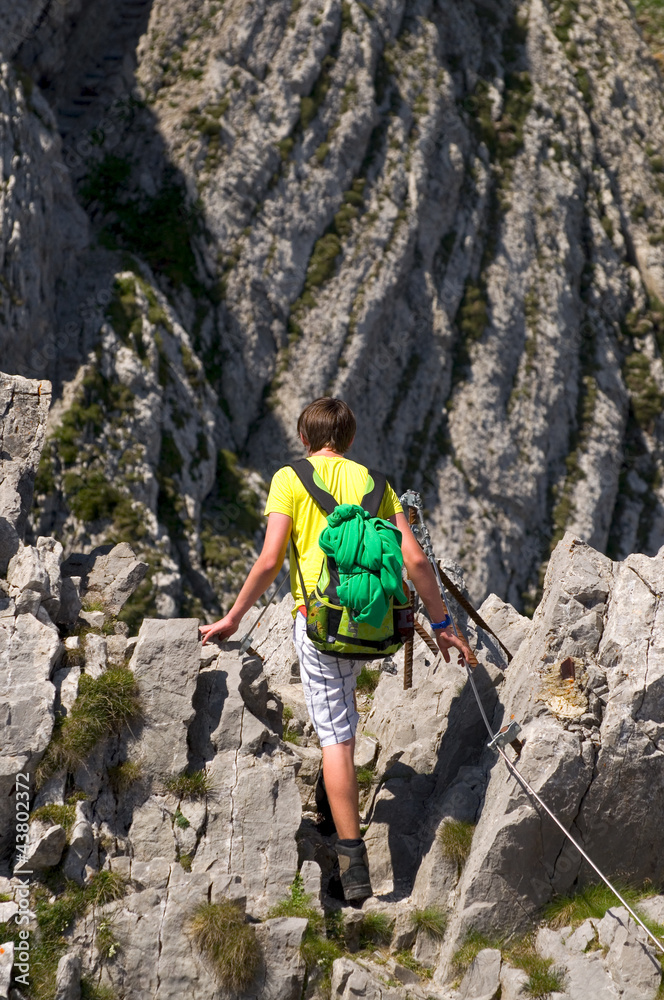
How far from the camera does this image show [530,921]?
6.71 metres

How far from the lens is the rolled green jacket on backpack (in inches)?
251

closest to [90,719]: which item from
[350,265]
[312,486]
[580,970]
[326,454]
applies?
[312,486]

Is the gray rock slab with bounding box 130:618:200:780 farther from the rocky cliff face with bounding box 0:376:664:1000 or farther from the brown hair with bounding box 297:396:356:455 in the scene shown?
the brown hair with bounding box 297:396:356:455

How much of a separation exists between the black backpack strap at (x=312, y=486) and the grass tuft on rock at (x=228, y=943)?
10.6 ft

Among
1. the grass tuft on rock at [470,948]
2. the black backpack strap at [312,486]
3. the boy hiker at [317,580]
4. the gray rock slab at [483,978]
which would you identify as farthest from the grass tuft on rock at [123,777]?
the gray rock slab at [483,978]

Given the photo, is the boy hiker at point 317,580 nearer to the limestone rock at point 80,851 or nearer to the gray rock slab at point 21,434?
the limestone rock at point 80,851

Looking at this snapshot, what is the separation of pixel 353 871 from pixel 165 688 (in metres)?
2.34

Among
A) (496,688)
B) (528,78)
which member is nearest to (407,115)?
(528,78)

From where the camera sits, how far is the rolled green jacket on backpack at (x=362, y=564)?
6383 millimetres

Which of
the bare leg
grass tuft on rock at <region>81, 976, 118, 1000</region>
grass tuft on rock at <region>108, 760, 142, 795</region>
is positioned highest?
the bare leg

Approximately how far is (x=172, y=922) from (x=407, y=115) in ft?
104

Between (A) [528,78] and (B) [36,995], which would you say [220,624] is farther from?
(A) [528,78]

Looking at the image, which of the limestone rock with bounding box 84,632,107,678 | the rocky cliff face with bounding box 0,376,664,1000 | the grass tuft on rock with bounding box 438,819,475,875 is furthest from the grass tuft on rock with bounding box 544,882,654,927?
the limestone rock with bounding box 84,632,107,678

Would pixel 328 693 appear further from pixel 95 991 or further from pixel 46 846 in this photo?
pixel 95 991
